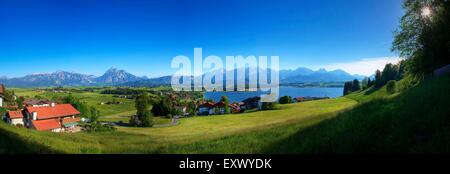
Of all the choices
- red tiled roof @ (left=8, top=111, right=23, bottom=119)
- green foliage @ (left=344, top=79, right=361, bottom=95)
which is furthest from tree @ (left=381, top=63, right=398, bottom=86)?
red tiled roof @ (left=8, top=111, right=23, bottom=119)

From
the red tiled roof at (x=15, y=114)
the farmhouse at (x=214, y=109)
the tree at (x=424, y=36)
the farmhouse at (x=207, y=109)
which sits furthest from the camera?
the farmhouse at (x=207, y=109)

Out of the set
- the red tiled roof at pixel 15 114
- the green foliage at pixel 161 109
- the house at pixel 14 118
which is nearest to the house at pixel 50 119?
the house at pixel 14 118

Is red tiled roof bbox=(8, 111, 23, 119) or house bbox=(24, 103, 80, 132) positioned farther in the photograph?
red tiled roof bbox=(8, 111, 23, 119)

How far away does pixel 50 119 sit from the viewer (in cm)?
5509

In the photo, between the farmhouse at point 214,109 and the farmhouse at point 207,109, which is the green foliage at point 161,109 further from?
the farmhouse at point 214,109

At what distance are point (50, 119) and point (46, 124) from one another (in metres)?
3.22

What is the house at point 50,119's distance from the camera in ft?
168

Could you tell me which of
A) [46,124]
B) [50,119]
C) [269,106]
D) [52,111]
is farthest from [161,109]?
[46,124]

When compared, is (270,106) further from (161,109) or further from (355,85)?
(355,85)

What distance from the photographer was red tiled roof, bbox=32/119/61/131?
1983 inches

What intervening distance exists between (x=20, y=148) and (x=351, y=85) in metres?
176

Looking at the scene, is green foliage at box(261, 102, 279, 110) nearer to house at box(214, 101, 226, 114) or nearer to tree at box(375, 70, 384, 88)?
house at box(214, 101, 226, 114)

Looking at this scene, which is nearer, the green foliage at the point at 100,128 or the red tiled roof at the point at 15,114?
the green foliage at the point at 100,128
